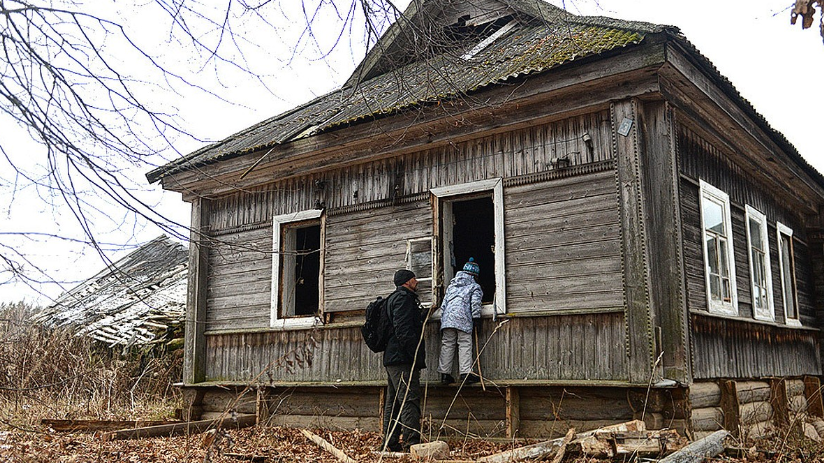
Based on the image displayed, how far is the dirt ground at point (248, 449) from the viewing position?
6.61 meters

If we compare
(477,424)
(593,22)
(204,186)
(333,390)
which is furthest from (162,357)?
(593,22)

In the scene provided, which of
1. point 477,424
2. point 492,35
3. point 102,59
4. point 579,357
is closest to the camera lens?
point 102,59

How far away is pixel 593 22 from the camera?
8828 mm

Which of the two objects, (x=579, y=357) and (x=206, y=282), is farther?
(x=206, y=282)

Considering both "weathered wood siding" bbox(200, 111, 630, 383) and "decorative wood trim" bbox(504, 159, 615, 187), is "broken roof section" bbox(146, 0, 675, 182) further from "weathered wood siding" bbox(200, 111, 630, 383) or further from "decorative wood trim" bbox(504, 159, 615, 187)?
"decorative wood trim" bbox(504, 159, 615, 187)

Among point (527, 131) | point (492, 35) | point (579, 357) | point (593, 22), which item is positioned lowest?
point (579, 357)

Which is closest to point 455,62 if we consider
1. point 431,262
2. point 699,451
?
point 431,262

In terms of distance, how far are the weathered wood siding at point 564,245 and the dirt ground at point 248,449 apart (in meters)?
1.69

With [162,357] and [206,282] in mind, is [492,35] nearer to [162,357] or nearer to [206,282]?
[206,282]

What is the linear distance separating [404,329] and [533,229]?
1.83 metres

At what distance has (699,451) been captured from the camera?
6102mm

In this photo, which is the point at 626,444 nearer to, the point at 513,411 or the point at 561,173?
the point at 513,411

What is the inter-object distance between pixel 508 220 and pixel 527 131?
1.04m

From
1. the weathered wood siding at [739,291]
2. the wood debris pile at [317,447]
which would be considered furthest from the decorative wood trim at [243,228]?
the weathered wood siding at [739,291]
